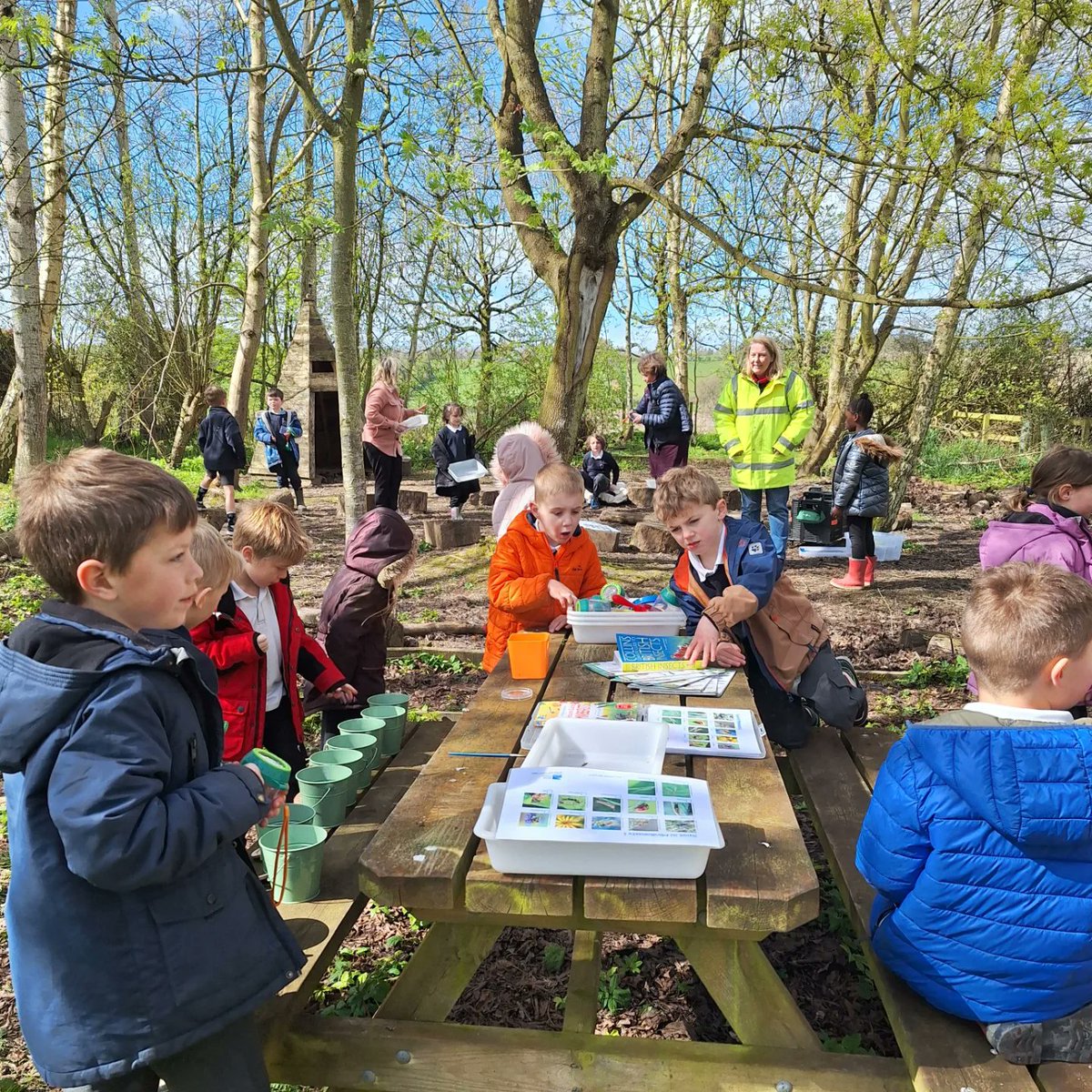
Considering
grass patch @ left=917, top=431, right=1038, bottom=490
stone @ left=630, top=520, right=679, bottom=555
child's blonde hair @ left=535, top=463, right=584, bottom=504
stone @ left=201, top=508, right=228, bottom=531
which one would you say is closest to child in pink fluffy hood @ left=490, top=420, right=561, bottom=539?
child's blonde hair @ left=535, top=463, right=584, bottom=504

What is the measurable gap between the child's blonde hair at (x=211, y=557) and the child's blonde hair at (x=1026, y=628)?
6.19 feet

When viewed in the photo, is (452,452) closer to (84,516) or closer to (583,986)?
(583,986)

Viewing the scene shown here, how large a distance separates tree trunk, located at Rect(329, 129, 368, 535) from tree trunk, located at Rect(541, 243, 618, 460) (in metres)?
1.67

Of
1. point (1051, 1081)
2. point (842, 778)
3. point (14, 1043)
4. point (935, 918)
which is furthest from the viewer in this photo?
point (842, 778)

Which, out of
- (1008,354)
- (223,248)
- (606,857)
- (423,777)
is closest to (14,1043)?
(423,777)

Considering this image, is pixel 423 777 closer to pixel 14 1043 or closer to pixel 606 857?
pixel 606 857

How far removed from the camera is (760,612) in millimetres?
3277

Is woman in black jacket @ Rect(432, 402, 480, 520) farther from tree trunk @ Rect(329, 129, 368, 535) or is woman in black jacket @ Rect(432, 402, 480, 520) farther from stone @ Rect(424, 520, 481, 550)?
tree trunk @ Rect(329, 129, 368, 535)

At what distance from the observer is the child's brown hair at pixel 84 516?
1511 mm

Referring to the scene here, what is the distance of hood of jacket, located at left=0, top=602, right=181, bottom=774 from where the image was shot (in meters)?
1.38

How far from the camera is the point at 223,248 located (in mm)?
17141

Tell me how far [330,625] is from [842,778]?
83.6 inches

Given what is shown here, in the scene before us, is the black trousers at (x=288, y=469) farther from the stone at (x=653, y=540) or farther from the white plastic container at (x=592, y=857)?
the white plastic container at (x=592, y=857)

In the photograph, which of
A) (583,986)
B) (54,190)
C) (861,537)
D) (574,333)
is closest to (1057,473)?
(583,986)
